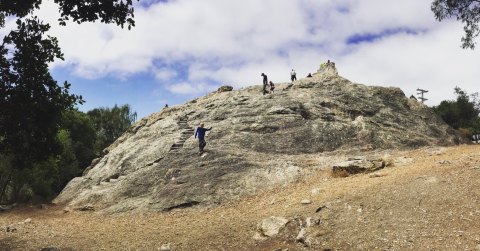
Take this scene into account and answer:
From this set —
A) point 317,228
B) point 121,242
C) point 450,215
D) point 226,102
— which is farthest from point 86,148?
point 450,215

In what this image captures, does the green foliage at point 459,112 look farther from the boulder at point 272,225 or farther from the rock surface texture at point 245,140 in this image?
the boulder at point 272,225

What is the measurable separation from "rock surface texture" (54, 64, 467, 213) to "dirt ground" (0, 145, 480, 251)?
1.45 m

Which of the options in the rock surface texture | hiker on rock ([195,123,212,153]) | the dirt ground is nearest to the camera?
the dirt ground

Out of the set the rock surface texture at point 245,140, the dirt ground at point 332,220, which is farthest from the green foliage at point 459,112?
the dirt ground at point 332,220

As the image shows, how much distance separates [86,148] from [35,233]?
32.6m

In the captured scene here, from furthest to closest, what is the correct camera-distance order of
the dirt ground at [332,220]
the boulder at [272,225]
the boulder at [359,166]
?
the boulder at [359,166], the boulder at [272,225], the dirt ground at [332,220]

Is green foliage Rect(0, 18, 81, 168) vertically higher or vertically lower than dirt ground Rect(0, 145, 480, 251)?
higher

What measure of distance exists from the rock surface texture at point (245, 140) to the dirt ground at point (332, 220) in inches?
57.2

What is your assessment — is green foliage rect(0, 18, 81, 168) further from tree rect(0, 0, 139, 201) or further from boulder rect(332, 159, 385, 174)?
boulder rect(332, 159, 385, 174)

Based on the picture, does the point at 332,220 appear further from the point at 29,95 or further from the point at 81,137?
the point at 81,137

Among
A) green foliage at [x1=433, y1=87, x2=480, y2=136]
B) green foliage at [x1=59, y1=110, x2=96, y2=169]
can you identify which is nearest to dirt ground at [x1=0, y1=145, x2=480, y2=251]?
green foliage at [x1=59, y1=110, x2=96, y2=169]

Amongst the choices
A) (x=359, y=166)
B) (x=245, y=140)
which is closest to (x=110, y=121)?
(x=245, y=140)

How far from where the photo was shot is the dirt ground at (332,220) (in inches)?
472

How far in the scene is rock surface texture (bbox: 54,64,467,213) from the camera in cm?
2083
